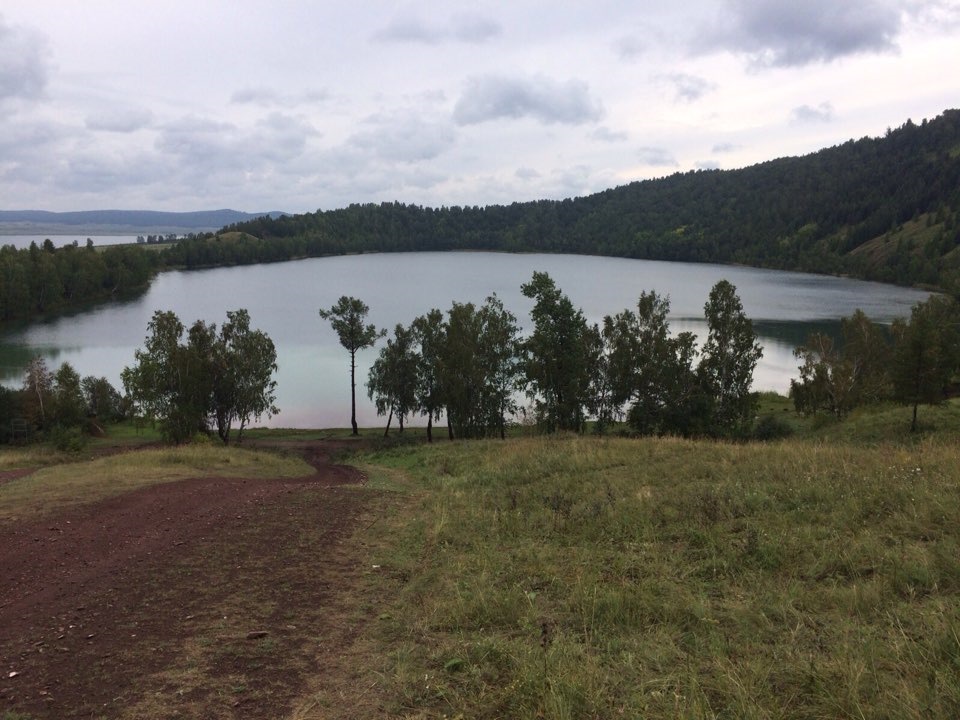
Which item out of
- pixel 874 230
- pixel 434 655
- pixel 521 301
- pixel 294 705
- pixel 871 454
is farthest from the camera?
pixel 874 230

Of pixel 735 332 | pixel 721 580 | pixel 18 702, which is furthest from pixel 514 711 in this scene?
pixel 735 332

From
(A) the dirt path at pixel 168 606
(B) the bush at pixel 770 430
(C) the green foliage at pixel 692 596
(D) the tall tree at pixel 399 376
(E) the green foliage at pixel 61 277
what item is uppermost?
(E) the green foliage at pixel 61 277

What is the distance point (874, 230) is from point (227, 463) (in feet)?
753

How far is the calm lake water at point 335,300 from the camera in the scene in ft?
204

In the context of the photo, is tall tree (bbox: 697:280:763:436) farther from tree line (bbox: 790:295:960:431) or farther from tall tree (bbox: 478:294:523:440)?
tall tree (bbox: 478:294:523:440)

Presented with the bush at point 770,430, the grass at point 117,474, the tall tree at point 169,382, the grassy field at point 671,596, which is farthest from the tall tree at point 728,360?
the tall tree at point 169,382

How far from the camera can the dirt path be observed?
562 centimetres

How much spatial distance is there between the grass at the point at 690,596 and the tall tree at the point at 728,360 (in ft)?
97.4

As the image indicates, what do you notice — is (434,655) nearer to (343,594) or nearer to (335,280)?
(343,594)

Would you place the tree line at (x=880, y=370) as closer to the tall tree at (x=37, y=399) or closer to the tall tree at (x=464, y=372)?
the tall tree at (x=464, y=372)

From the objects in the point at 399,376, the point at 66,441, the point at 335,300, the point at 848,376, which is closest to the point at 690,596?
the point at 399,376

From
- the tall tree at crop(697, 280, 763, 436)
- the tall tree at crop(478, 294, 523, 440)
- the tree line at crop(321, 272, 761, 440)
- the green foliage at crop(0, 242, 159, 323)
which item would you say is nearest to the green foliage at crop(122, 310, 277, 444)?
the tree line at crop(321, 272, 761, 440)

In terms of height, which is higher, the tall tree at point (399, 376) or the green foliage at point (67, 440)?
the tall tree at point (399, 376)

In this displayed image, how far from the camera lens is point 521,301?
106 meters
